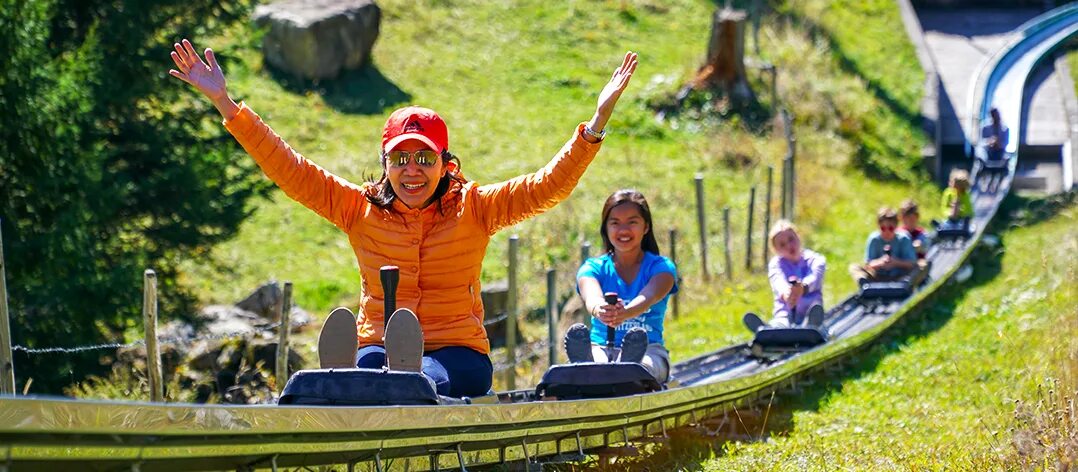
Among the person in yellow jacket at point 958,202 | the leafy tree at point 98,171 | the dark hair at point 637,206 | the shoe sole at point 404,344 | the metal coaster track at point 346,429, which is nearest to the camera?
the metal coaster track at point 346,429

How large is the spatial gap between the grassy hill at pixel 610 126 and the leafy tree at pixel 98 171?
84 cm

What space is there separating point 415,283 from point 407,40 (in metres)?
24.0

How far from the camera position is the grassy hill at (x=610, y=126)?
705 inches

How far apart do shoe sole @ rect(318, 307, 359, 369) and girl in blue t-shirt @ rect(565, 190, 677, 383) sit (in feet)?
7.51

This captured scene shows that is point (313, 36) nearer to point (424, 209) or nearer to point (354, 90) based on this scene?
point (354, 90)


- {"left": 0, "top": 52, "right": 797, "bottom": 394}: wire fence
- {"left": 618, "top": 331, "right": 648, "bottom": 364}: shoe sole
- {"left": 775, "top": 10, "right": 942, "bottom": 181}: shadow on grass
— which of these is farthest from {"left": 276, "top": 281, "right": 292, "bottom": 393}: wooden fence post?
{"left": 775, "top": 10, "right": 942, "bottom": 181}: shadow on grass

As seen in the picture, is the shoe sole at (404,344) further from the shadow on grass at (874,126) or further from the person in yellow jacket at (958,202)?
the shadow on grass at (874,126)

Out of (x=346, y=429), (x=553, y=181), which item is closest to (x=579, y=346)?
(x=553, y=181)

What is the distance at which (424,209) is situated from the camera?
598 centimetres

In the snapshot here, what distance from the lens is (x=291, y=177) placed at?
5.95 meters

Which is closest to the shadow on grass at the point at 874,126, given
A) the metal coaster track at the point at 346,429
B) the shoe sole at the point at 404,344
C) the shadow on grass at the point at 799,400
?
the shadow on grass at the point at 799,400

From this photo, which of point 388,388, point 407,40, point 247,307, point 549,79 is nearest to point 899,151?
point 549,79

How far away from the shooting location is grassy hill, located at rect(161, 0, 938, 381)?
58.7 feet

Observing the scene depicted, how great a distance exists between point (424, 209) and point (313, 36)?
67.0ft
